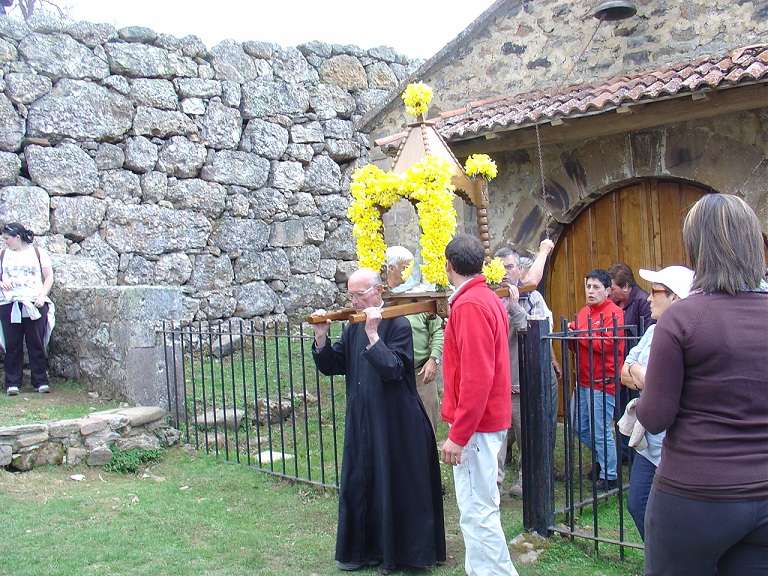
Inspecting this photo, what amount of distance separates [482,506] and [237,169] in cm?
729

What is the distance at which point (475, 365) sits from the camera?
3.48 meters

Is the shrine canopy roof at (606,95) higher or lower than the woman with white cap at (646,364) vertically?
higher

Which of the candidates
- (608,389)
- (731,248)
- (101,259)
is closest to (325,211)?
(101,259)

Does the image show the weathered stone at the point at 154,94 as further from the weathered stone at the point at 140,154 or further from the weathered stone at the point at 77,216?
the weathered stone at the point at 77,216

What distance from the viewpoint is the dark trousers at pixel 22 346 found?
7.24 m

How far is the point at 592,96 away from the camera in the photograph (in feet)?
21.2

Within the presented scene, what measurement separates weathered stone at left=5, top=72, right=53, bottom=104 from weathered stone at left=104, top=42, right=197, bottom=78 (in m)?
0.83

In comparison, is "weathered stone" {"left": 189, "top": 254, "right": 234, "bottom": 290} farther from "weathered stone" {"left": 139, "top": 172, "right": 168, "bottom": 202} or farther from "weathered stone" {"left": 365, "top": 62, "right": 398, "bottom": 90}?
"weathered stone" {"left": 365, "top": 62, "right": 398, "bottom": 90}

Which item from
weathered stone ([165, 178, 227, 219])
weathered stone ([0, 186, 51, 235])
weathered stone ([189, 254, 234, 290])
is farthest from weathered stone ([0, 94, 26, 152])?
weathered stone ([189, 254, 234, 290])

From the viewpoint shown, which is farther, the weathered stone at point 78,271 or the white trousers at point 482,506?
the weathered stone at point 78,271

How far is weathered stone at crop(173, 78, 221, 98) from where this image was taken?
9.56 meters

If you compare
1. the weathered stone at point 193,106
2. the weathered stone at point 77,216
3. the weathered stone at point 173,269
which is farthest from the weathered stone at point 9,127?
the weathered stone at point 173,269

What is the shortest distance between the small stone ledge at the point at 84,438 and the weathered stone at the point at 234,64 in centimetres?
502

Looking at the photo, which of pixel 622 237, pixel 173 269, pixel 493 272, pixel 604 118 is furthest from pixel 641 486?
pixel 173 269
